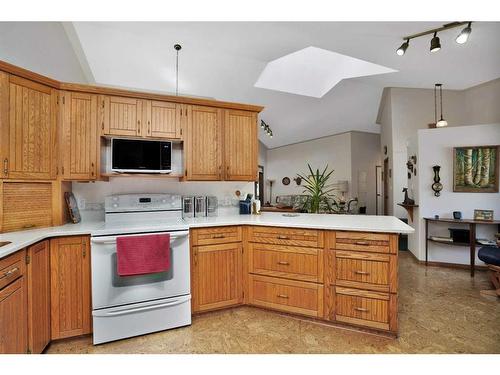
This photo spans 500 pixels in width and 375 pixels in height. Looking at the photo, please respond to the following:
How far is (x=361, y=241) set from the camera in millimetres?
2020

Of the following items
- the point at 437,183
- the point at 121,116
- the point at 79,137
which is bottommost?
the point at 437,183

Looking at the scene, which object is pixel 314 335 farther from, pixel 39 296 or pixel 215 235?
pixel 39 296

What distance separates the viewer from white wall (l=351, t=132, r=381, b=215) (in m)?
7.80

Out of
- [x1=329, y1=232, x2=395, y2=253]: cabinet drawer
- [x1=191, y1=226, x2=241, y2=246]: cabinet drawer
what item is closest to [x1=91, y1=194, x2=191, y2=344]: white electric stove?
[x1=191, y1=226, x2=241, y2=246]: cabinet drawer

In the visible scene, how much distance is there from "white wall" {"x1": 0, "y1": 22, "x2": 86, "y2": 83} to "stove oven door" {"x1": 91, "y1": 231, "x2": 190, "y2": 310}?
5.98 ft

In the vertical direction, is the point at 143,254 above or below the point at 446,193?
below

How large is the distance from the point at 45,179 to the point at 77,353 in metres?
1.39

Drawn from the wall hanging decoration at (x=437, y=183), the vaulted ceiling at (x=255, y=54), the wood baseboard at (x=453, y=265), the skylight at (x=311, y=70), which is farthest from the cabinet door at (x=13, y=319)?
the wall hanging decoration at (x=437, y=183)

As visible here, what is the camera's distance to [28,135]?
6.61 feet

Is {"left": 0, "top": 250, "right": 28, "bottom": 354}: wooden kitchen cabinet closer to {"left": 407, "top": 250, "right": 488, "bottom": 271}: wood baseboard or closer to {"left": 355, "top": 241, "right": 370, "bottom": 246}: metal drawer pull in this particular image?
{"left": 355, "top": 241, "right": 370, "bottom": 246}: metal drawer pull

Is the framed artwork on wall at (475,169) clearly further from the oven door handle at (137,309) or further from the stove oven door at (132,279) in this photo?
the oven door handle at (137,309)

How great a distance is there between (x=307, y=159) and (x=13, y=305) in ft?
27.1

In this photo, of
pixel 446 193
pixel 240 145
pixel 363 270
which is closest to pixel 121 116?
pixel 240 145

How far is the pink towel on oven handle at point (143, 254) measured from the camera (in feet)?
6.36
